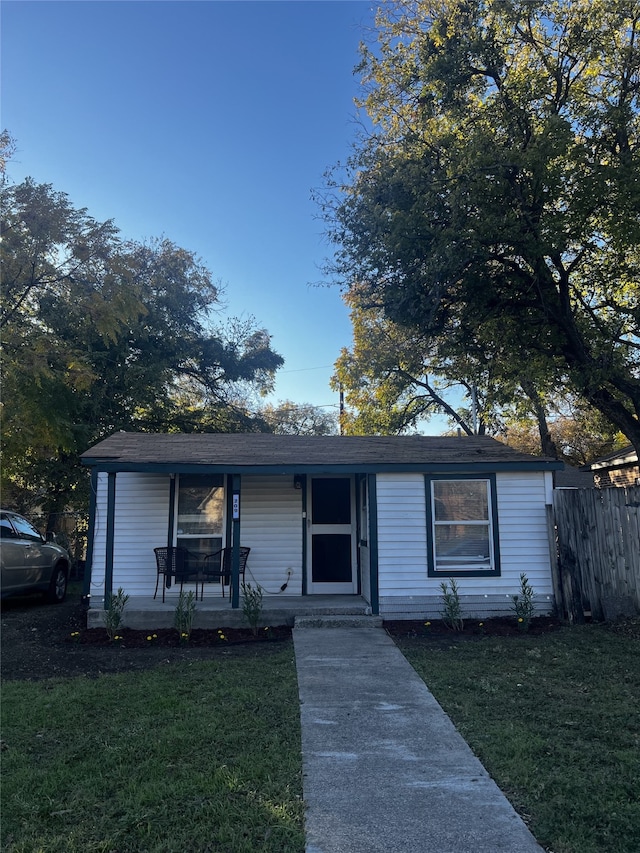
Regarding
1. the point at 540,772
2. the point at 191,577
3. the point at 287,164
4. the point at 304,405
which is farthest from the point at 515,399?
the point at 304,405

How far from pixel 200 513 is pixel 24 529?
308 cm

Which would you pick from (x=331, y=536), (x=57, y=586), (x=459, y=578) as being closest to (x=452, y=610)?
(x=459, y=578)

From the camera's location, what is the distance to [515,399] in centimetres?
1855

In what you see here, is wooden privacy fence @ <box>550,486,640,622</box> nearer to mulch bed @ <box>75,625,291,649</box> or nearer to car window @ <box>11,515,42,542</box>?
mulch bed @ <box>75,625,291,649</box>

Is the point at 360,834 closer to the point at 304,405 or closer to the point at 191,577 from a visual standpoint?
the point at 191,577

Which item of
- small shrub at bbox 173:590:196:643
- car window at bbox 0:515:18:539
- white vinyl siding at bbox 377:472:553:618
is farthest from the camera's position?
car window at bbox 0:515:18:539

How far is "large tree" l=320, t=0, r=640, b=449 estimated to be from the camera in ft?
31.4

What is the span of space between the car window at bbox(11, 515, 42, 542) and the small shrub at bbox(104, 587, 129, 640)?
267 cm

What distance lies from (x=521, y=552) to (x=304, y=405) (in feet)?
102

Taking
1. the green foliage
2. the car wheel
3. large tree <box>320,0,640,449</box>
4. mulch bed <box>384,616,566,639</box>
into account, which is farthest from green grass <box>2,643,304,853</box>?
the green foliage

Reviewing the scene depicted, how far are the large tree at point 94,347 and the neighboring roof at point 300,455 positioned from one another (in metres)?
1.49

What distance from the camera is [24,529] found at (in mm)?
10219

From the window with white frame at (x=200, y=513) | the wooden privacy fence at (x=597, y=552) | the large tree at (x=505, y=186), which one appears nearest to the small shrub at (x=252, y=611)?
the window with white frame at (x=200, y=513)

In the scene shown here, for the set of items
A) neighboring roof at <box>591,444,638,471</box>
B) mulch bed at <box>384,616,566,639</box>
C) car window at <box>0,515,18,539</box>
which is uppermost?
neighboring roof at <box>591,444,638,471</box>
